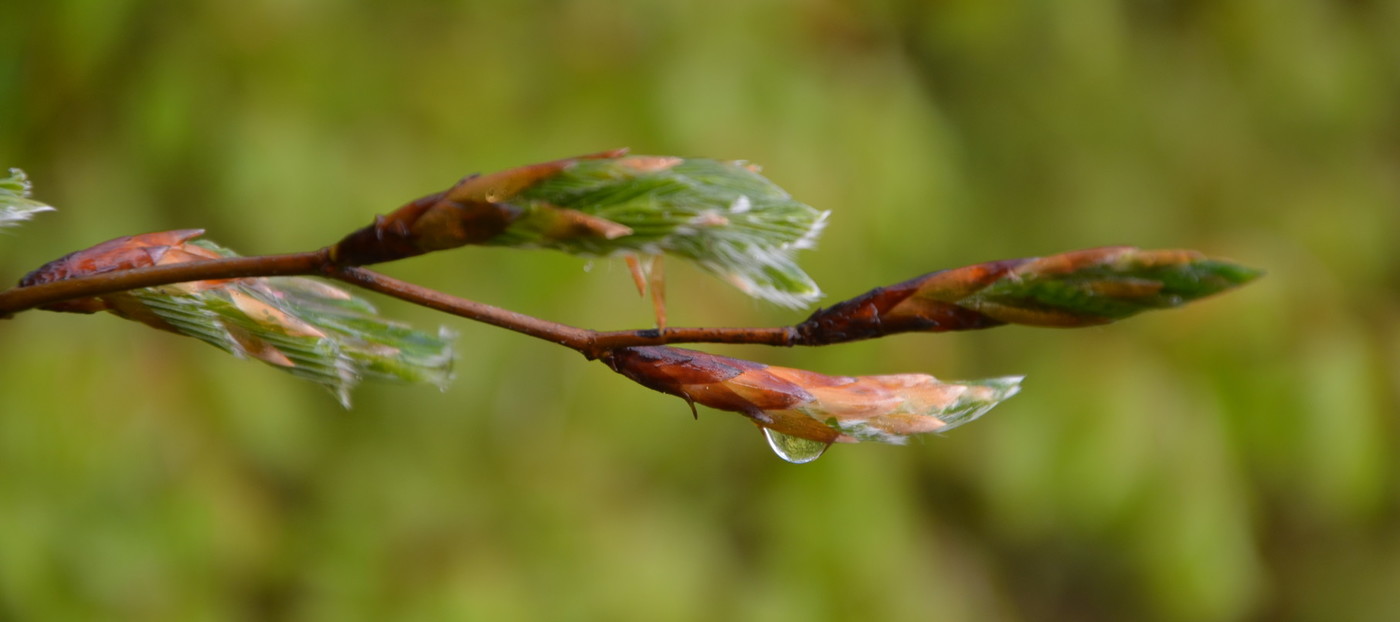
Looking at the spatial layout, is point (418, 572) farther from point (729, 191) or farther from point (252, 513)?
point (729, 191)

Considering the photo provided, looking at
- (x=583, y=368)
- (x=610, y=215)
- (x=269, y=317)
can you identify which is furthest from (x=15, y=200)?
(x=583, y=368)

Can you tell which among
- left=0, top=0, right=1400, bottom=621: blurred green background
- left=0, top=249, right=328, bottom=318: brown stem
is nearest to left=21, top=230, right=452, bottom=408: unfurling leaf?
left=0, top=249, right=328, bottom=318: brown stem

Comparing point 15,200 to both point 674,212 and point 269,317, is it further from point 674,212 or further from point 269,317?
point 674,212

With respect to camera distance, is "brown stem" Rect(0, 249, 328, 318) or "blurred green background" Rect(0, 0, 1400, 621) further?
"blurred green background" Rect(0, 0, 1400, 621)

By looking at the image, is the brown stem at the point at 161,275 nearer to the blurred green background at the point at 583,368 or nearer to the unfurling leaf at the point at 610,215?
the unfurling leaf at the point at 610,215

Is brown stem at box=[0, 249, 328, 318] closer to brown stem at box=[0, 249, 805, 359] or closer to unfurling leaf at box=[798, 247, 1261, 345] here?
brown stem at box=[0, 249, 805, 359]

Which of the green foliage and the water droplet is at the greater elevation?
the green foliage
